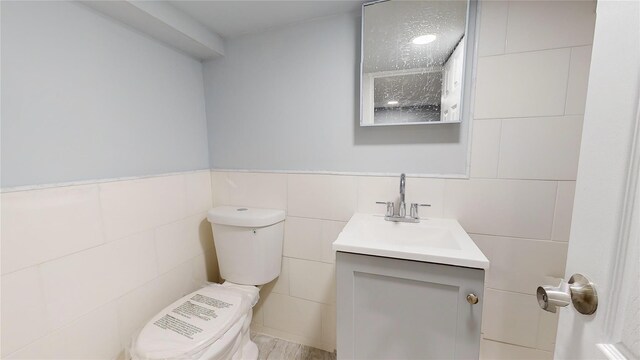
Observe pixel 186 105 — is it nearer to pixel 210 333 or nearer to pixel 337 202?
pixel 337 202

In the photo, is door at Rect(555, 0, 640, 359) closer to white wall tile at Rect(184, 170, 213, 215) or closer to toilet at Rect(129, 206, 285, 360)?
toilet at Rect(129, 206, 285, 360)

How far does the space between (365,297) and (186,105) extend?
1339mm

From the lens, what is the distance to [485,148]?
3.48ft

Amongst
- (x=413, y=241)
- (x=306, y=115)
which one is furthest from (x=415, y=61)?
(x=413, y=241)

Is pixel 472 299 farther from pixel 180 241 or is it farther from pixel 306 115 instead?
pixel 180 241

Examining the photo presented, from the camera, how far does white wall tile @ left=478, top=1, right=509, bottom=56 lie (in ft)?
3.24

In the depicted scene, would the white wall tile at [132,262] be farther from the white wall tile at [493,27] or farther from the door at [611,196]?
the white wall tile at [493,27]

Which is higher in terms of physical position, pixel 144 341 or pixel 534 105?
pixel 534 105

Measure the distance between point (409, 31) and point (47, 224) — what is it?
5.19 feet

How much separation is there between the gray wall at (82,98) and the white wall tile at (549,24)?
1.59m

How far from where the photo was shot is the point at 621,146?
0.33 metres

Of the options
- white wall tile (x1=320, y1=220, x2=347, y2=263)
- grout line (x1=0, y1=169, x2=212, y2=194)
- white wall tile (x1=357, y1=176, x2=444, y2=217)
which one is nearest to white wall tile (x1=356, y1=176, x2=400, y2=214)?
white wall tile (x1=357, y1=176, x2=444, y2=217)

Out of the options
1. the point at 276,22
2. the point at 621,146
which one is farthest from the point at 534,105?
the point at 276,22

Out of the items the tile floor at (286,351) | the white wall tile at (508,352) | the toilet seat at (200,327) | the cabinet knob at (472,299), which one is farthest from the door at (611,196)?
the tile floor at (286,351)
